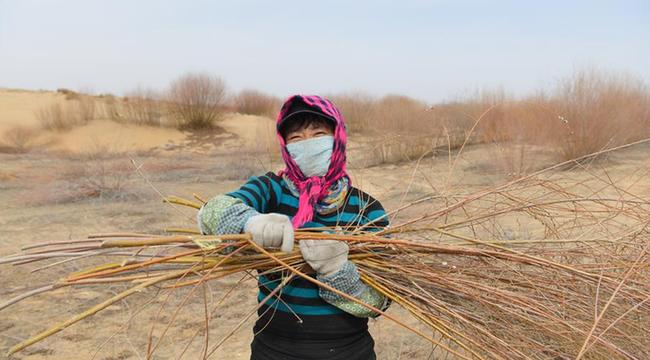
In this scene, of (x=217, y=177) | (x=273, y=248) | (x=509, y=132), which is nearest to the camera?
(x=273, y=248)

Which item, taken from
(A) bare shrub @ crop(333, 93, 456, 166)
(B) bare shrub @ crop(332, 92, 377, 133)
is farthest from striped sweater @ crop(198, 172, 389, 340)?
(B) bare shrub @ crop(332, 92, 377, 133)

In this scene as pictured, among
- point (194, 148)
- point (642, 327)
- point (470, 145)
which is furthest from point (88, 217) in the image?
point (194, 148)

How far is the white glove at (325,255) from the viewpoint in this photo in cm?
114

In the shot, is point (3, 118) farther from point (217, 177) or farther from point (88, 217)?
point (88, 217)

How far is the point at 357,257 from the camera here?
1271 mm

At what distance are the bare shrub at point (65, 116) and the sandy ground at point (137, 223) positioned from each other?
6.12 meters

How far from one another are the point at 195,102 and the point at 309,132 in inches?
731

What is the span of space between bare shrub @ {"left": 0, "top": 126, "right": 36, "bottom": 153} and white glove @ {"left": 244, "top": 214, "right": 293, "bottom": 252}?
17.3 m

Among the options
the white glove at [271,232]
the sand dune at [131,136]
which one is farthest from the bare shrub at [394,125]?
the white glove at [271,232]

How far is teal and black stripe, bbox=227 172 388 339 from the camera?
4.33 ft

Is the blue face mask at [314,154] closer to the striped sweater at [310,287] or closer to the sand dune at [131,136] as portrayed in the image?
the striped sweater at [310,287]

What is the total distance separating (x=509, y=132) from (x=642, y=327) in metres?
6.75

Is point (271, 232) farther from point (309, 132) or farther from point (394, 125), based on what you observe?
point (394, 125)

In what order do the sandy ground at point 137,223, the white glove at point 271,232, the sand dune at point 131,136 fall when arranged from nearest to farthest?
the white glove at point 271,232
the sandy ground at point 137,223
the sand dune at point 131,136
